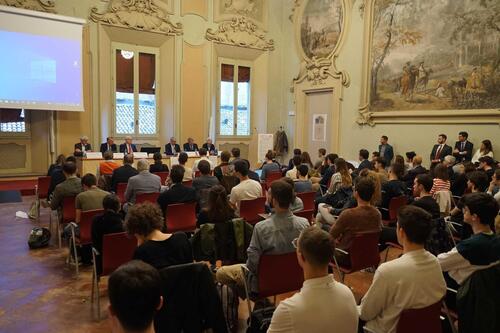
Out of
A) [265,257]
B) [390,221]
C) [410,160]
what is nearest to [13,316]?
[265,257]

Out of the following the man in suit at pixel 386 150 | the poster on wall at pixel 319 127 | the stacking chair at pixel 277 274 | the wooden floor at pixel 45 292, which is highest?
the poster on wall at pixel 319 127

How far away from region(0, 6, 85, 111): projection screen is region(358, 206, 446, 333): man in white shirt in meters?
9.64

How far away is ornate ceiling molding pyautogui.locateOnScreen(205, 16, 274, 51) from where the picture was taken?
1279 cm

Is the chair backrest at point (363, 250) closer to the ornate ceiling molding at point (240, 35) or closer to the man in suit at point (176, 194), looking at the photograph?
the man in suit at point (176, 194)

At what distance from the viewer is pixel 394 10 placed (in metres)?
10.4

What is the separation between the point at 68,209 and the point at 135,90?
7589 millimetres

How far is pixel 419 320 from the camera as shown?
1918mm

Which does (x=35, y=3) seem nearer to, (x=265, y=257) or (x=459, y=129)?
(x=265, y=257)

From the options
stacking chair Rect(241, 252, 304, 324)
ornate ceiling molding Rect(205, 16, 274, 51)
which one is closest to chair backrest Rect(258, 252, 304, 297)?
stacking chair Rect(241, 252, 304, 324)

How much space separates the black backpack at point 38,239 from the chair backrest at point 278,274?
362 centimetres

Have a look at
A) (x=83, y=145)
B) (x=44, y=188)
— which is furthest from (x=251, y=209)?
(x=83, y=145)

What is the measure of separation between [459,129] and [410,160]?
1.28 metres

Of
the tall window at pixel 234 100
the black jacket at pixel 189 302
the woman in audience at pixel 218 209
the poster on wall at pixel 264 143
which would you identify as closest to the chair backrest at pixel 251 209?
the woman in audience at pixel 218 209

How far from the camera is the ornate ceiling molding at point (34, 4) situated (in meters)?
9.38
